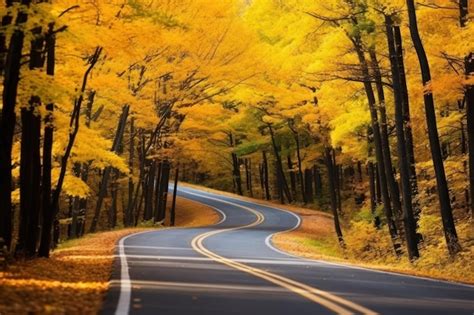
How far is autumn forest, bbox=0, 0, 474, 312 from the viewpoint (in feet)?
42.0

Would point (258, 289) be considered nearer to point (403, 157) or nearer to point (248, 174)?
point (403, 157)

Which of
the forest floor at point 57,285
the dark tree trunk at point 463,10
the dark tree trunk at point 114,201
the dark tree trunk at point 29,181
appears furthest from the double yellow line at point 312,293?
the dark tree trunk at point 114,201

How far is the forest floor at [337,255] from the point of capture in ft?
48.0

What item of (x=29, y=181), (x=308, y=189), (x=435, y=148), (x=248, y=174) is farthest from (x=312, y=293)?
(x=248, y=174)

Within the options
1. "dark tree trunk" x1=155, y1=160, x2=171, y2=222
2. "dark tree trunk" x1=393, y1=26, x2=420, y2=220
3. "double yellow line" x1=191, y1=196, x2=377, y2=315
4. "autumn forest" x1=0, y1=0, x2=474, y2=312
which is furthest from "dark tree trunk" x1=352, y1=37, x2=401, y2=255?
"dark tree trunk" x1=155, y1=160, x2=171, y2=222

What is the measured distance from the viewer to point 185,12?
842 inches

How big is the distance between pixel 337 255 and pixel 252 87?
8.33 metres

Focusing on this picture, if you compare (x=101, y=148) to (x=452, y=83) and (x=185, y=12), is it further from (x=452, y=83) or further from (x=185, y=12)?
(x=452, y=83)

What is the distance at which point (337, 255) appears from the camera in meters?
26.0

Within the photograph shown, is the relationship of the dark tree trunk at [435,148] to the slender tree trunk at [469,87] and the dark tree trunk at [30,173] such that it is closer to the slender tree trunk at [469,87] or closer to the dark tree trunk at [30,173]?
the slender tree trunk at [469,87]

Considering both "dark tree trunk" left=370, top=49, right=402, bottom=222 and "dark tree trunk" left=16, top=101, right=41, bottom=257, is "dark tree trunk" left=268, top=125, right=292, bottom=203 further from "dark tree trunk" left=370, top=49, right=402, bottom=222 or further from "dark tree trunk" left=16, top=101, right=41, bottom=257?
"dark tree trunk" left=16, top=101, right=41, bottom=257

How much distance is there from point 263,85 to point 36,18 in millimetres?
15071

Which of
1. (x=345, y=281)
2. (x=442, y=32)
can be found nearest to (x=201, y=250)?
(x=345, y=281)

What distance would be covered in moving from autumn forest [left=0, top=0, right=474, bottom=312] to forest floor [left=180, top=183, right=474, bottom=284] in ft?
0.42
